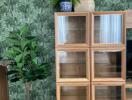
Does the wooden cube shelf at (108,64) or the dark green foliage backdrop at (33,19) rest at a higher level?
the dark green foliage backdrop at (33,19)

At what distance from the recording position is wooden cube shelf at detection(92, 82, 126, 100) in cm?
308

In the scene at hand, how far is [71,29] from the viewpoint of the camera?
315 centimetres

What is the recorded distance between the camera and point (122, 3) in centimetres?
341

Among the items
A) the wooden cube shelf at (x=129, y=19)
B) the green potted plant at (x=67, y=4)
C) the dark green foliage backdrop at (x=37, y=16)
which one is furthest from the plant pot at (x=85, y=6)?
the wooden cube shelf at (x=129, y=19)

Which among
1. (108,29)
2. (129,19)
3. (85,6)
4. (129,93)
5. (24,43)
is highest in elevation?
(85,6)

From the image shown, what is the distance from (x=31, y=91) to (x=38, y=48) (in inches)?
24.4

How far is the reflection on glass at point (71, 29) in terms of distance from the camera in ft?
10.1

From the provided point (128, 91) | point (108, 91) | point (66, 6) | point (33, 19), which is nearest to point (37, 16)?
point (33, 19)

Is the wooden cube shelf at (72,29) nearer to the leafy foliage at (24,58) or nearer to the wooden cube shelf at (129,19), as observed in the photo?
the leafy foliage at (24,58)

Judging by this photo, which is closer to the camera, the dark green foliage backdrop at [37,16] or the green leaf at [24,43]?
the green leaf at [24,43]

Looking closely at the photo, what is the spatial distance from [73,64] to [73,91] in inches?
13.5

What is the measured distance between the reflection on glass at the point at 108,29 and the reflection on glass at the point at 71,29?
16 centimetres

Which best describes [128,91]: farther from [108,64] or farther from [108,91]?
[108,64]

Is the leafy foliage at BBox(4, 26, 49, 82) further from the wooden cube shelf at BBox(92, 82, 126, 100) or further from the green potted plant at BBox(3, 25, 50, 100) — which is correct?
the wooden cube shelf at BBox(92, 82, 126, 100)
